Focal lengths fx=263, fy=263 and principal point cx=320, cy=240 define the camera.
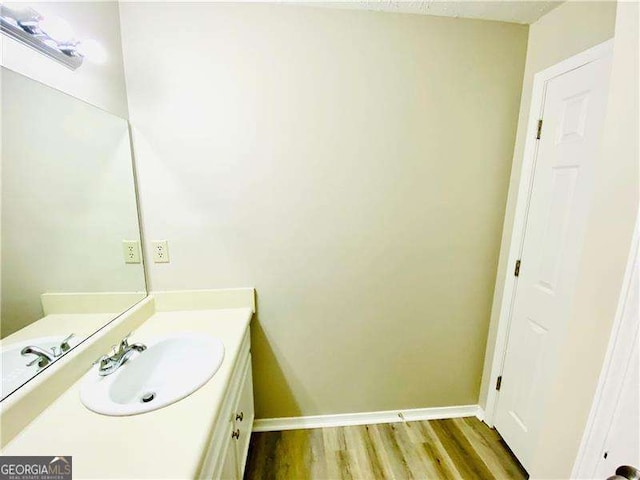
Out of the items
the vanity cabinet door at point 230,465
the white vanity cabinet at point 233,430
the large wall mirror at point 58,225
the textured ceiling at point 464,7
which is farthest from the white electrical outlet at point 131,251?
the textured ceiling at point 464,7

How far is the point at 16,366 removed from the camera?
761 millimetres

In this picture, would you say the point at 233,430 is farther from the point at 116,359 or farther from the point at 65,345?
the point at 65,345

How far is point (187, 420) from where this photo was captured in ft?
2.49

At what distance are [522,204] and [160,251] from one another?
77.5 inches

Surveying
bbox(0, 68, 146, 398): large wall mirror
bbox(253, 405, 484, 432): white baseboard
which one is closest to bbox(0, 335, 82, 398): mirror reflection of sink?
bbox(0, 68, 146, 398): large wall mirror

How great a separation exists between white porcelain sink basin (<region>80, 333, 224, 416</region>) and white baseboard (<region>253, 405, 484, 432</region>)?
827mm

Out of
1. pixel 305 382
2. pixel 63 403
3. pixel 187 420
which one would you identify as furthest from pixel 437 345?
pixel 63 403

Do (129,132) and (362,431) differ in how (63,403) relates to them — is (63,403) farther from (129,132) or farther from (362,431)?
(362,431)

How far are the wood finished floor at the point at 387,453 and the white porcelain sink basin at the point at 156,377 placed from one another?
765mm

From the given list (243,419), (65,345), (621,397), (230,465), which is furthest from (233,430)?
(621,397)

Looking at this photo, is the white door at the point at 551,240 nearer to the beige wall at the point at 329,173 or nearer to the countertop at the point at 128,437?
the beige wall at the point at 329,173

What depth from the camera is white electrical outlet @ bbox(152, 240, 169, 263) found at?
1.39m

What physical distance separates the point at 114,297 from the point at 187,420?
755 millimetres

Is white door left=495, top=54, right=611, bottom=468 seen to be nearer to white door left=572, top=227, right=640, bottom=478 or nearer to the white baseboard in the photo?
the white baseboard
